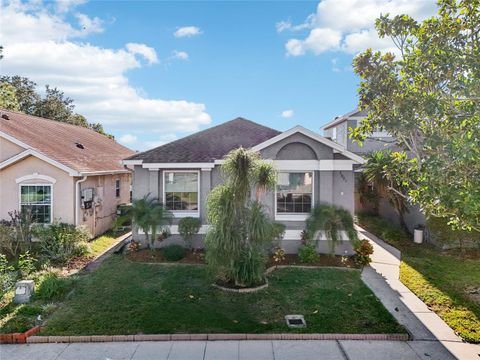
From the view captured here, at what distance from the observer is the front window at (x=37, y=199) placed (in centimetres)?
1602

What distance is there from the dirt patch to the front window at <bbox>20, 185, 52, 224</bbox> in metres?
4.91

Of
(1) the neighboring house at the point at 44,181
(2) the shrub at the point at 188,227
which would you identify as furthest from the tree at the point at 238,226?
(1) the neighboring house at the point at 44,181

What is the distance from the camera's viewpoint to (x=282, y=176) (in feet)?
48.2

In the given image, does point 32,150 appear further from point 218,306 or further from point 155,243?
point 218,306

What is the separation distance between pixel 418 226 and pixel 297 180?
8210 millimetres

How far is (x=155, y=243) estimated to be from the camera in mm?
15086

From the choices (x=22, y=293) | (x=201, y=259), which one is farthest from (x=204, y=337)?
(x=201, y=259)

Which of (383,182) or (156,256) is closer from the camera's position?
(156,256)

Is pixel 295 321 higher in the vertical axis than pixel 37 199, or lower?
lower

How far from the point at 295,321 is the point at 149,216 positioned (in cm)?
762

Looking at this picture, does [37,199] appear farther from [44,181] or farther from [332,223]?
[332,223]

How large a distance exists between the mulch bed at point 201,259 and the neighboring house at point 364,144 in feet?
22.6

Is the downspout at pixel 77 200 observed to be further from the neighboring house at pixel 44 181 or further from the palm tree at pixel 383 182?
the palm tree at pixel 383 182


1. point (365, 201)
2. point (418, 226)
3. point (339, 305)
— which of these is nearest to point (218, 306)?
point (339, 305)
